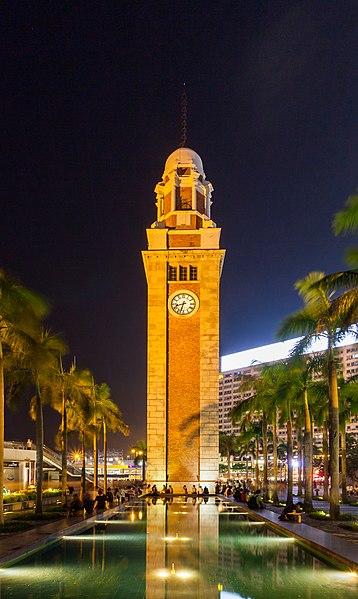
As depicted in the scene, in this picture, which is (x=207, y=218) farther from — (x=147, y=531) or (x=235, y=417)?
(x=147, y=531)

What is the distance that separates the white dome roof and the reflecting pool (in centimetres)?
4179

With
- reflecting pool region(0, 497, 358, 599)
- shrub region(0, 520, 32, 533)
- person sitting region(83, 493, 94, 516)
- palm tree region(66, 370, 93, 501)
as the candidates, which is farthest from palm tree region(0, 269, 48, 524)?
palm tree region(66, 370, 93, 501)

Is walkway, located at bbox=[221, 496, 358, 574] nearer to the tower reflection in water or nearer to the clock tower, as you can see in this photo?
the tower reflection in water

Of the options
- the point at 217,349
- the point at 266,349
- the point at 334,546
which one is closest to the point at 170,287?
the point at 217,349

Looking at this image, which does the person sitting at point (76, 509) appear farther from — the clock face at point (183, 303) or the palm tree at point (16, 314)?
the clock face at point (183, 303)

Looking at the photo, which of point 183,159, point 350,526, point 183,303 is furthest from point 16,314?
point 183,159

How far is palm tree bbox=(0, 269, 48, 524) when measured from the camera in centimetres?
2188

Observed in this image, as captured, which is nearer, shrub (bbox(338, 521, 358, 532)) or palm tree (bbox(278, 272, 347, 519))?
shrub (bbox(338, 521, 358, 532))

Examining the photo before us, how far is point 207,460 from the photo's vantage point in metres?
51.3

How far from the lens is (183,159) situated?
6078 centimetres

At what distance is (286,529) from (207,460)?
97.6 ft

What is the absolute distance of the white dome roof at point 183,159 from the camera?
60688mm

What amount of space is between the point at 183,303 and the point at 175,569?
39.8 m

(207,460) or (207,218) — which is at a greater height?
(207,218)
